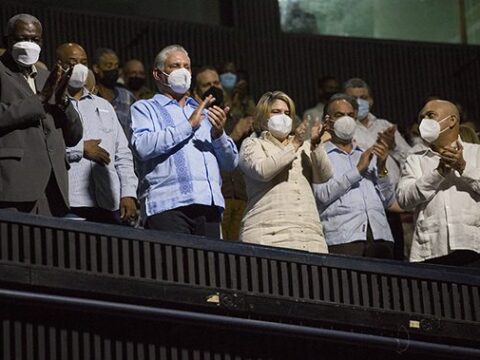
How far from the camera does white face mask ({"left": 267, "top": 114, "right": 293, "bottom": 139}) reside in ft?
26.5

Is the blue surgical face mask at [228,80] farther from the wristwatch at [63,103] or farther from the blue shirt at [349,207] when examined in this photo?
the wristwatch at [63,103]

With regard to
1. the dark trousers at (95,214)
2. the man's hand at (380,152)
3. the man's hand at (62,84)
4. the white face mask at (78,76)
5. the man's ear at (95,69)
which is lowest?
the dark trousers at (95,214)

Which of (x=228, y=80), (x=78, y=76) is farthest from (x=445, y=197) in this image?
(x=228, y=80)

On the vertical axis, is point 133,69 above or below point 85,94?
above

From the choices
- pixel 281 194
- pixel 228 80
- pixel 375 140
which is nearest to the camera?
pixel 281 194

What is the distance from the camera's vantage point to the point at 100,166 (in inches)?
316

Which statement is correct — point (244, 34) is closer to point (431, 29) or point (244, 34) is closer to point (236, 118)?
point (431, 29)

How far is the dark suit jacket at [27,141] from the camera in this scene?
6.95m

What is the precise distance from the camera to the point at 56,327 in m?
6.46

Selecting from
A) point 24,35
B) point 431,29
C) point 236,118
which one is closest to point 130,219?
point 24,35

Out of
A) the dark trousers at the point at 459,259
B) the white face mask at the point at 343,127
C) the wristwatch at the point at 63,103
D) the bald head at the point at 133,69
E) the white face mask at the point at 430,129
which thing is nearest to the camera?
the wristwatch at the point at 63,103

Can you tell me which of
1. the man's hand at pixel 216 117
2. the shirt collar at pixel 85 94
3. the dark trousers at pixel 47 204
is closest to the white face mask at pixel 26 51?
the dark trousers at pixel 47 204

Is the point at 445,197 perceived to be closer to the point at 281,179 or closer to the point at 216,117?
the point at 281,179

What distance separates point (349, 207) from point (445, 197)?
629 mm
